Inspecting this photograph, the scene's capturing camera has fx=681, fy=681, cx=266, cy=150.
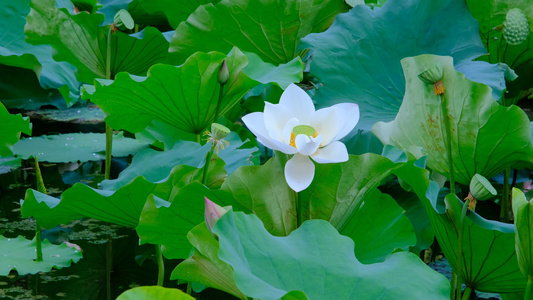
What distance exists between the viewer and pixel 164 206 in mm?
1113

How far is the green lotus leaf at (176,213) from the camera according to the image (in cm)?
112

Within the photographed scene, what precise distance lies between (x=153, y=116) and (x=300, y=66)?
385 mm

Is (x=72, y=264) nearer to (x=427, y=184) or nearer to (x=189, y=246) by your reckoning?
(x=189, y=246)

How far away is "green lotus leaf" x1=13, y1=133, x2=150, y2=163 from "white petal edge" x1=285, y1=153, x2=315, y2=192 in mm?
1467

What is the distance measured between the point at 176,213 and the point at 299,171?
0.26 metres

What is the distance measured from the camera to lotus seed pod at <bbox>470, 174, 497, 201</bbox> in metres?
0.98

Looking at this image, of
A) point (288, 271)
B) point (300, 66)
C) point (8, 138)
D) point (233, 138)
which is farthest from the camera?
point (8, 138)

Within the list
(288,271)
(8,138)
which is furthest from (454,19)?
(8,138)

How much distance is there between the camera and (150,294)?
75 centimetres

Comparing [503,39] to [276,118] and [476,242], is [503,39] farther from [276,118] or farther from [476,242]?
[276,118]

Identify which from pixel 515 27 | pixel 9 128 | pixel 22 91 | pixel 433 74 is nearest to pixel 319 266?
pixel 433 74

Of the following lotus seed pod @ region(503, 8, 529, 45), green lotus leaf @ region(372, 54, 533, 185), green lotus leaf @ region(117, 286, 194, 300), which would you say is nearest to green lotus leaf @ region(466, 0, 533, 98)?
lotus seed pod @ region(503, 8, 529, 45)

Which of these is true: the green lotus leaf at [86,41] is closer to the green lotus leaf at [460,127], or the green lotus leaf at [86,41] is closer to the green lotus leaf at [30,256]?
the green lotus leaf at [30,256]

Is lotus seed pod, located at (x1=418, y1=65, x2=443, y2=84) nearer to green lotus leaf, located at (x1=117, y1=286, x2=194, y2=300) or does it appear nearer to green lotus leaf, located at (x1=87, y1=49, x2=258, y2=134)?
green lotus leaf, located at (x1=87, y1=49, x2=258, y2=134)
